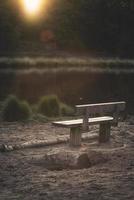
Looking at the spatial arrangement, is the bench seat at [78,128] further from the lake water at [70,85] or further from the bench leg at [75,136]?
the lake water at [70,85]

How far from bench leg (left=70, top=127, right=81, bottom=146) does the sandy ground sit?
13cm

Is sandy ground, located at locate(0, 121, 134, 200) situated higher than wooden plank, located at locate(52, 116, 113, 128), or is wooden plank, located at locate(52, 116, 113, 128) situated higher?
wooden plank, located at locate(52, 116, 113, 128)

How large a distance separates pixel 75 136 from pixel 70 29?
200 feet

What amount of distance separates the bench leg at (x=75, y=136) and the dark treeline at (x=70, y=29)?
5161cm

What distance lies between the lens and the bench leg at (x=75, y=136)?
10039 millimetres

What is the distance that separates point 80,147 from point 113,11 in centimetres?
5592

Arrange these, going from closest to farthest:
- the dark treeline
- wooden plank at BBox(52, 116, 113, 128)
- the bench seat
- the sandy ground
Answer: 1. the sandy ground
2. wooden plank at BBox(52, 116, 113, 128)
3. the bench seat
4. the dark treeline

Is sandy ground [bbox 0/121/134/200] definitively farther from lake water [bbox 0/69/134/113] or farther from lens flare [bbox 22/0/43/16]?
lens flare [bbox 22/0/43/16]

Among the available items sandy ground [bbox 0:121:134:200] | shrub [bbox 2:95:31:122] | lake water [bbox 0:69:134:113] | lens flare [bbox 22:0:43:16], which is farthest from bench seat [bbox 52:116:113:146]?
lens flare [bbox 22:0:43:16]

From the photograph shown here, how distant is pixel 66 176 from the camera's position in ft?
25.2

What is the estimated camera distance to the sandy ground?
6727 millimetres

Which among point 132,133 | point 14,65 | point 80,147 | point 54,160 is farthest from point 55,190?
point 14,65

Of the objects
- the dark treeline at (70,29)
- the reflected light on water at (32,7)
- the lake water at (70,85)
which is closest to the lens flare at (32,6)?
the reflected light on water at (32,7)

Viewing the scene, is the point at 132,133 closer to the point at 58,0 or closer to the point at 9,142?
the point at 9,142
